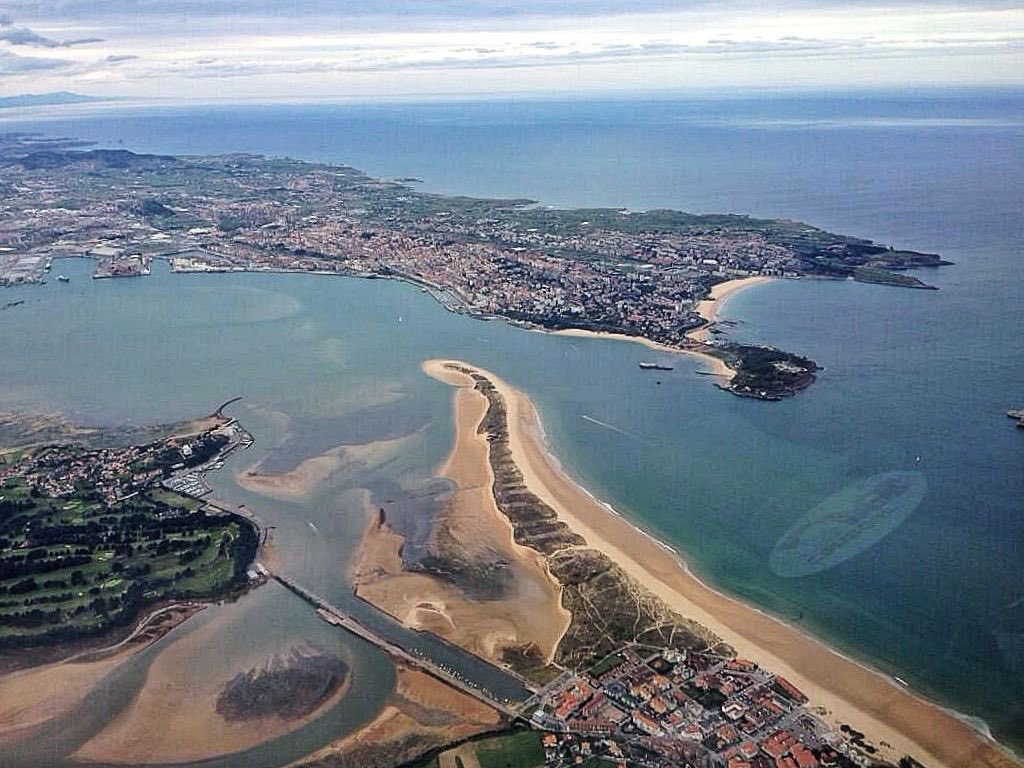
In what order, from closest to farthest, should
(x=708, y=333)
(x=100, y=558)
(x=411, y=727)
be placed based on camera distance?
(x=411, y=727)
(x=100, y=558)
(x=708, y=333)

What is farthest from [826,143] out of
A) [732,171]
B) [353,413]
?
[353,413]

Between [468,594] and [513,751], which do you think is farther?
[468,594]

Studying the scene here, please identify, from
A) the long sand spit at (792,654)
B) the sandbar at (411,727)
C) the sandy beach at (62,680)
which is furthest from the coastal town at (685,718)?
the sandy beach at (62,680)

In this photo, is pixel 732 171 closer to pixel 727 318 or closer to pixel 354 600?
pixel 727 318

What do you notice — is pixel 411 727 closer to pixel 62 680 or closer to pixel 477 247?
pixel 62 680

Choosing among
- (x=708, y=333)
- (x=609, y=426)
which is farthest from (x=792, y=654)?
(x=708, y=333)

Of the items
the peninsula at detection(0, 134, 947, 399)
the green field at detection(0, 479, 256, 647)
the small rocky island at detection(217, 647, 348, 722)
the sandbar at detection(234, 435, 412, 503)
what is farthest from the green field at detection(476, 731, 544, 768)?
the peninsula at detection(0, 134, 947, 399)
